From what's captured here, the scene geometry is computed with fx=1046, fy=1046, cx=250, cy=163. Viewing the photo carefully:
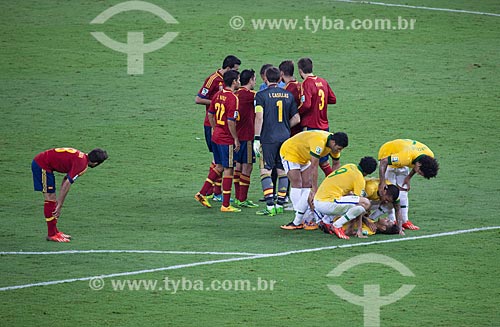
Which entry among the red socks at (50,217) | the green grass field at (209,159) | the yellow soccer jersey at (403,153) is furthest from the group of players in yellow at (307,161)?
the red socks at (50,217)

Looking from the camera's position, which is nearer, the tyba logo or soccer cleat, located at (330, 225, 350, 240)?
soccer cleat, located at (330, 225, 350, 240)

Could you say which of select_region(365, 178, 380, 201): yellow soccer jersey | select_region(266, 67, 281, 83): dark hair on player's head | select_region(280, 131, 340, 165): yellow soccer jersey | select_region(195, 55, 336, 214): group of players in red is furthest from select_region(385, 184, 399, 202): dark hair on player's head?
select_region(266, 67, 281, 83): dark hair on player's head

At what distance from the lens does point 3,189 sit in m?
16.5

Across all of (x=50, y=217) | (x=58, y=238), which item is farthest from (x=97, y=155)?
(x=58, y=238)

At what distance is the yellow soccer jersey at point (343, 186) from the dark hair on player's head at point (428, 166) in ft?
2.60

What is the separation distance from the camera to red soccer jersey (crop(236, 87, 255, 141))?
15320 mm

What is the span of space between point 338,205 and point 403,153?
1109mm

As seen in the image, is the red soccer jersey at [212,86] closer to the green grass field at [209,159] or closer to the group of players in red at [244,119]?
the group of players in red at [244,119]

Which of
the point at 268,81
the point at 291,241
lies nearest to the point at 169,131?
the point at 268,81

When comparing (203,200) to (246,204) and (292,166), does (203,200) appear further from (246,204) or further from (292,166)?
(292,166)

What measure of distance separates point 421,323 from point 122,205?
632 centimetres

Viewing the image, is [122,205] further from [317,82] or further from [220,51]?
[220,51]

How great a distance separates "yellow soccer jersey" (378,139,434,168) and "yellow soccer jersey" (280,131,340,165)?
2.35ft

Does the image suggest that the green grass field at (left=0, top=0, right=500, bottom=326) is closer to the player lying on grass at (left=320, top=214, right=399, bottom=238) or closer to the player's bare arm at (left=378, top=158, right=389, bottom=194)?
the player lying on grass at (left=320, top=214, right=399, bottom=238)
